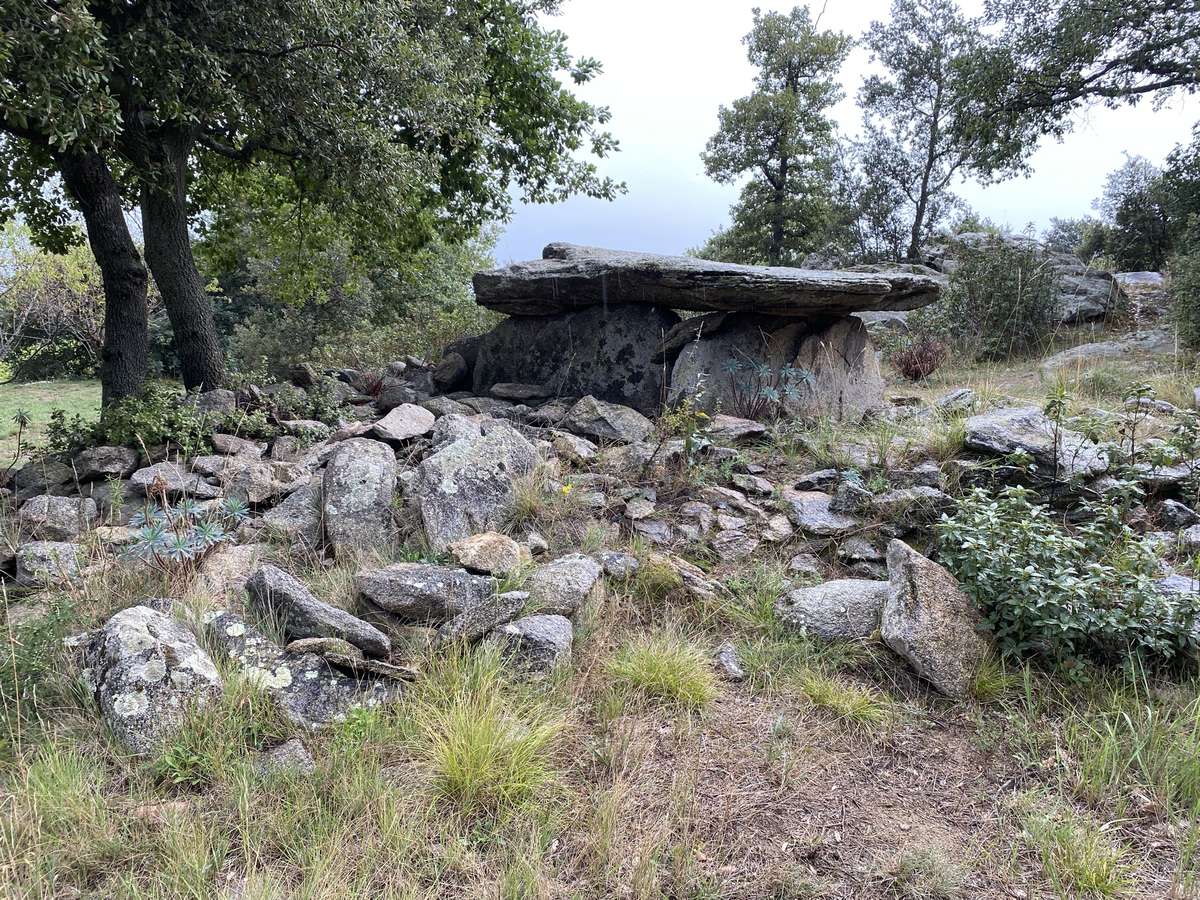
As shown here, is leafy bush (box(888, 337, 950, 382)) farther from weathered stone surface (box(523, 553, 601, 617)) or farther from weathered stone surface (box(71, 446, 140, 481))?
weathered stone surface (box(71, 446, 140, 481))

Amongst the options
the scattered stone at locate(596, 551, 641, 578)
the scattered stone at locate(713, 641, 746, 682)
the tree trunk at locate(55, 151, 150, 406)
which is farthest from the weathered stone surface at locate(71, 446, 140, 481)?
the scattered stone at locate(713, 641, 746, 682)

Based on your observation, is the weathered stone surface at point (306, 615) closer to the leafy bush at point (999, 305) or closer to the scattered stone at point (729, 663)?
the scattered stone at point (729, 663)

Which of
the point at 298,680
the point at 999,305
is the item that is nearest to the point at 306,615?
the point at 298,680

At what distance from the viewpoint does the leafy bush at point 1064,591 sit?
2.92 meters

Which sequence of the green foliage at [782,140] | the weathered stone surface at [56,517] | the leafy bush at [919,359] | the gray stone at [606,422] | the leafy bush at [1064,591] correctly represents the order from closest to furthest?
the leafy bush at [1064,591], the weathered stone surface at [56,517], the gray stone at [606,422], the leafy bush at [919,359], the green foliage at [782,140]

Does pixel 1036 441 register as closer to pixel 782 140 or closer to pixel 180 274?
pixel 180 274

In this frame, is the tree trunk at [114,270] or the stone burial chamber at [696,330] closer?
the stone burial chamber at [696,330]

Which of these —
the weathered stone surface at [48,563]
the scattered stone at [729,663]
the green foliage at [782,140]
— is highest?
the green foliage at [782,140]

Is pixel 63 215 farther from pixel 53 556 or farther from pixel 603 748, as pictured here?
pixel 603 748

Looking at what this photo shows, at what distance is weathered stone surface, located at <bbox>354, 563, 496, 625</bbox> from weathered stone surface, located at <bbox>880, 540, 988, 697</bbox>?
1909mm

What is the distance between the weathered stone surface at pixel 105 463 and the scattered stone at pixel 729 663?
512 cm

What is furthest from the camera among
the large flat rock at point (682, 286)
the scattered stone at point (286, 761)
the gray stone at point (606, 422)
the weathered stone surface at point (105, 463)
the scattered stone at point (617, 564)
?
the large flat rock at point (682, 286)

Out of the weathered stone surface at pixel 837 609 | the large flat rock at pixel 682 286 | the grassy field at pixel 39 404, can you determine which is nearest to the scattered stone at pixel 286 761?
the weathered stone surface at pixel 837 609

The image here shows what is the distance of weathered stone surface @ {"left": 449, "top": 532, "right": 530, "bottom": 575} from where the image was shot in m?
3.51
